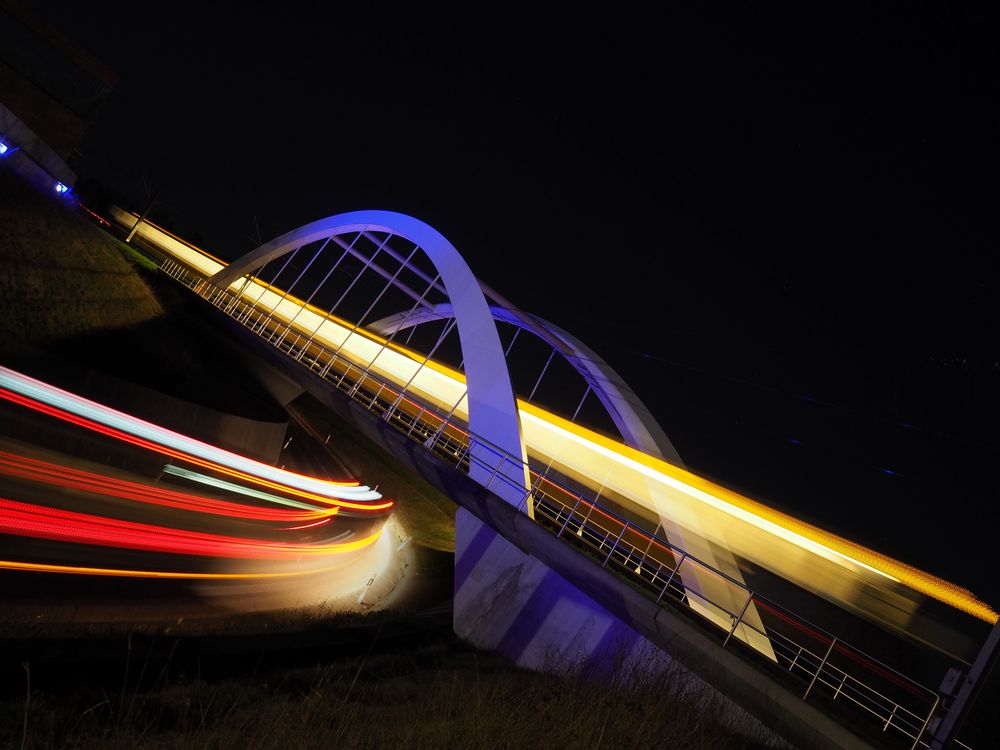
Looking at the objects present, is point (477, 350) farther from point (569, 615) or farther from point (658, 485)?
point (569, 615)

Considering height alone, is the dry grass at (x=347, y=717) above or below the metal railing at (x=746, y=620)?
below

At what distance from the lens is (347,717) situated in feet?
17.1

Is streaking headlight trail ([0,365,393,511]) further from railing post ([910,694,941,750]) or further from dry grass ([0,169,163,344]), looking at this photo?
railing post ([910,694,941,750])

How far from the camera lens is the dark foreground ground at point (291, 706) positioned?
16.0 feet

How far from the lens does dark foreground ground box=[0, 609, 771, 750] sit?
488cm

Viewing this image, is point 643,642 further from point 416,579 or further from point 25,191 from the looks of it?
point 25,191

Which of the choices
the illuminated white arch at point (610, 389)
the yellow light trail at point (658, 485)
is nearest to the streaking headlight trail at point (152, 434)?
the yellow light trail at point (658, 485)

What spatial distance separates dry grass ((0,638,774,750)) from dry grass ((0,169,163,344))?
15.8 metres

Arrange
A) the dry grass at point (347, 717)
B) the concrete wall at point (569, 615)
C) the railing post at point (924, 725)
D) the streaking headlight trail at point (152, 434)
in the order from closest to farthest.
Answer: the dry grass at point (347, 717) → the railing post at point (924, 725) → the concrete wall at point (569, 615) → the streaking headlight trail at point (152, 434)

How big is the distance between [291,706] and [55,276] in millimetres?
23296

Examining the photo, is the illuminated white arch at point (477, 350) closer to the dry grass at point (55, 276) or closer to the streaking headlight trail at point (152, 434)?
the streaking headlight trail at point (152, 434)

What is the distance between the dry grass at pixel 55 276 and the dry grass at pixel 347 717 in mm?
15788

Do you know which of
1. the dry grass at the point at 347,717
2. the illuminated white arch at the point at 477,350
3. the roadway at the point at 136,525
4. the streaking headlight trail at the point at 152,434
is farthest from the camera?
the illuminated white arch at the point at 477,350

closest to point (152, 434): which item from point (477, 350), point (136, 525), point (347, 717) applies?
point (136, 525)
